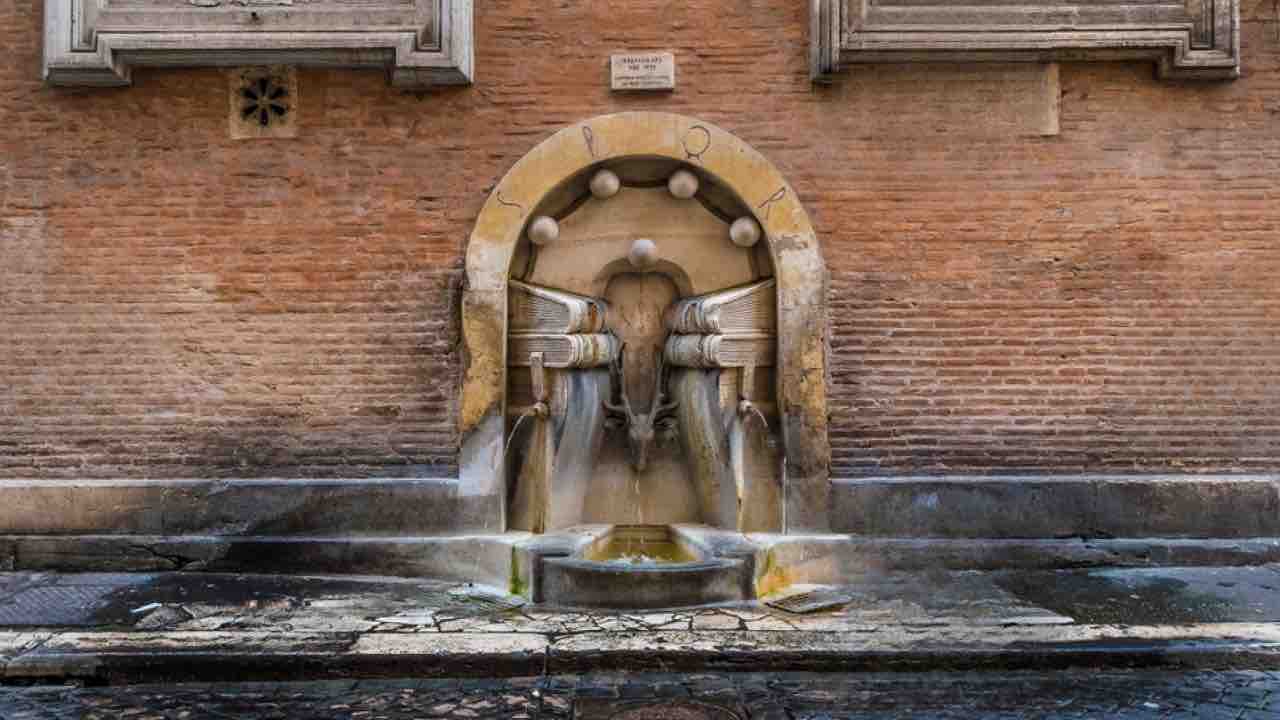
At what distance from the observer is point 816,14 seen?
6848 mm

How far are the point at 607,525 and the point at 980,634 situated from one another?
2.61 m

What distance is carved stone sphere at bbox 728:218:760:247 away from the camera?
23.2 feet

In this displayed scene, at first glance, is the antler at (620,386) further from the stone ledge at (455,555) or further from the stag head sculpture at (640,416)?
the stone ledge at (455,555)

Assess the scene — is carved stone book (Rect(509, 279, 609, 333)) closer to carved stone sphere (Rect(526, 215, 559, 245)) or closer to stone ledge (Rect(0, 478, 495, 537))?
carved stone sphere (Rect(526, 215, 559, 245))

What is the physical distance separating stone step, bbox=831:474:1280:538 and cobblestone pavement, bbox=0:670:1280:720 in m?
1.87

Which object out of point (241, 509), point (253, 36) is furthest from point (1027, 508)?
point (253, 36)

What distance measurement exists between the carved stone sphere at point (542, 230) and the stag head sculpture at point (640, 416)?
2.97 feet

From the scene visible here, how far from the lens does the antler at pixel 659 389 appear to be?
729 centimetres

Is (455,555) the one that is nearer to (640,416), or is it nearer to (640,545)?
(640,545)

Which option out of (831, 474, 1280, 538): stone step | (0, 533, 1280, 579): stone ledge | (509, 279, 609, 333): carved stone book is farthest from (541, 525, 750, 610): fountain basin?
(509, 279, 609, 333): carved stone book

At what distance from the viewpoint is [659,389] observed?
7.42 m

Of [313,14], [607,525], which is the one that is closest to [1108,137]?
[607,525]

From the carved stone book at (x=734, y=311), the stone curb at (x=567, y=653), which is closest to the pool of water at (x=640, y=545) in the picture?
the carved stone book at (x=734, y=311)

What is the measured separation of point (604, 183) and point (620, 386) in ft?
4.39
